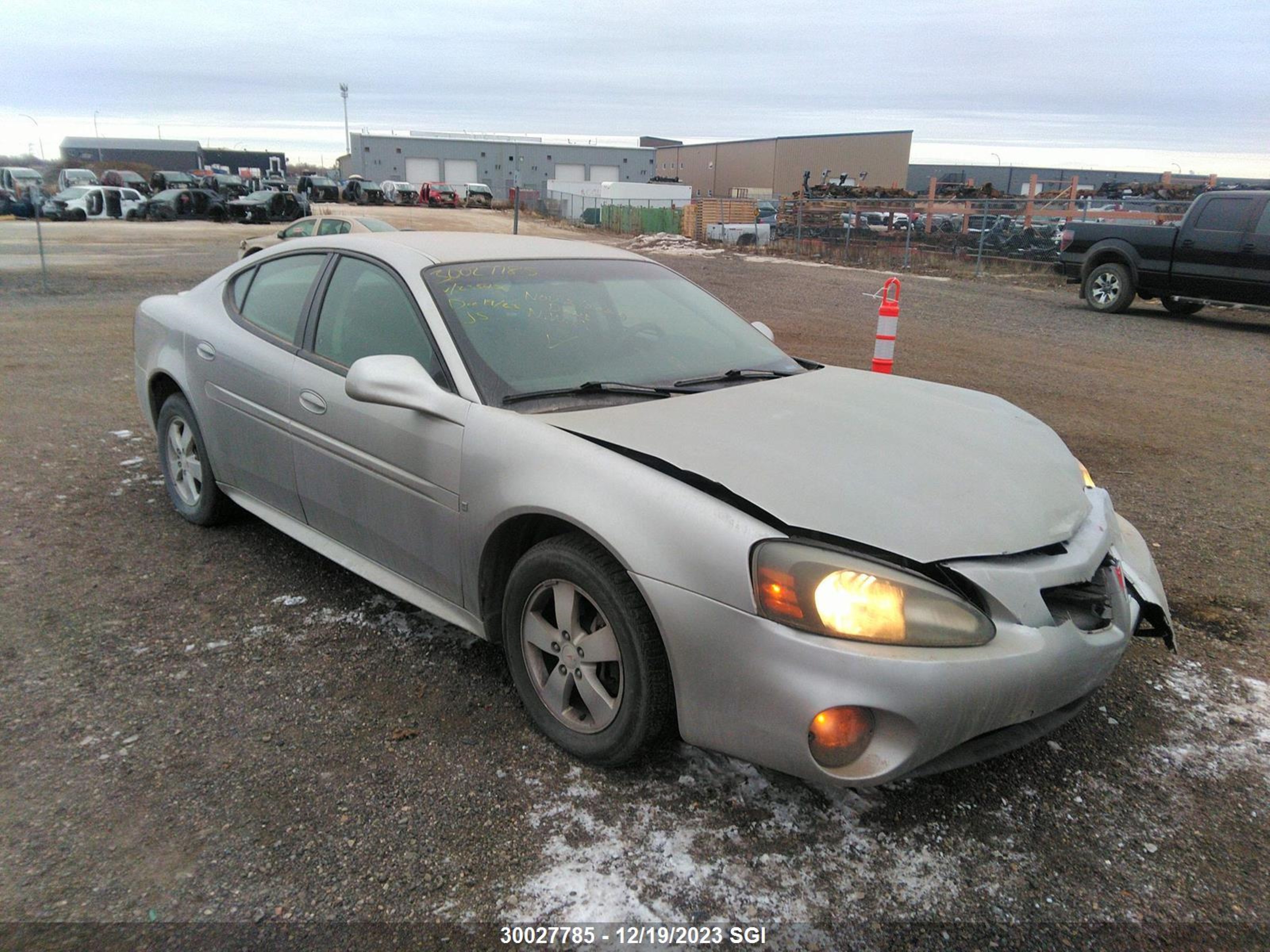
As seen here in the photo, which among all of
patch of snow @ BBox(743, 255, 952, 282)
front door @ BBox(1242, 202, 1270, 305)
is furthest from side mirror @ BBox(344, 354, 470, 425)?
Answer: patch of snow @ BBox(743, 255, 952, 282)

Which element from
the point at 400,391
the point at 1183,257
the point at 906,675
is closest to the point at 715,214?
the point at 1183,257

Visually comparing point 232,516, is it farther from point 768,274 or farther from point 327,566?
point 768,274

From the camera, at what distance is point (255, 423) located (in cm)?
388

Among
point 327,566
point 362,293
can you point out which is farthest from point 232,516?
point 362,293

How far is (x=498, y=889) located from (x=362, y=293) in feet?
7.58

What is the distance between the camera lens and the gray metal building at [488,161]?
288 ft

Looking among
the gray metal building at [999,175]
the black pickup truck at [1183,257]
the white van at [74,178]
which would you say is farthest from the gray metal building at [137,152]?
the black pickup truck at [1183,257]

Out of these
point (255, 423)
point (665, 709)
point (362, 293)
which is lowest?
point (665, 709)

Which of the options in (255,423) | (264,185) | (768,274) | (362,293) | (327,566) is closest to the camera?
(362,293)

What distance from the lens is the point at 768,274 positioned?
66.4ft

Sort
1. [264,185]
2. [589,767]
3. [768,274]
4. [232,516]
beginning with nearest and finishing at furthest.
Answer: [589,767] → [232,516] → [768,274] → [264,185]

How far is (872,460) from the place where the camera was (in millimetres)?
2715

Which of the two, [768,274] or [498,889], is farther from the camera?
[768,274]

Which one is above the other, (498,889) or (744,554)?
(744,554)
